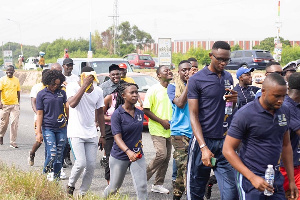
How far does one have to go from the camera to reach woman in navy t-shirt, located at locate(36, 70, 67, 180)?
8383mm

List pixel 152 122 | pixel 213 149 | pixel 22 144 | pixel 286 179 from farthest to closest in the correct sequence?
pixel 22 144
pixel 152 122
pixel 213 149
pixel 286 179

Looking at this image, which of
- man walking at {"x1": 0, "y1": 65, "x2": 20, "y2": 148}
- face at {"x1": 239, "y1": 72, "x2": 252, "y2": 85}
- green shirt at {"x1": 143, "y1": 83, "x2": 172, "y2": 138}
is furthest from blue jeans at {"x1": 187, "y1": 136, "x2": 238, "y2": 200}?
man walking at {"x1": 0, "y1": 65, "x2": 20, "y2": 148}

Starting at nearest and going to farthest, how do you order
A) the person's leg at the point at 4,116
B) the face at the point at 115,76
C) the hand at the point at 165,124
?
1. the hand at the point at 165,124
2. the face at the point at 115,76
3. the person's leg at the point at 4,116

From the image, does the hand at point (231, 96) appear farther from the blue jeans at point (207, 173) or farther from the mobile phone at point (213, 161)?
the mobile phone at point (213, 161)

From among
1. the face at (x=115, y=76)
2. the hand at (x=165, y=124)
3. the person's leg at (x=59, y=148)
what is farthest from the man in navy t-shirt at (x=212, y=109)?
the person's leg at (x=59, y=148)

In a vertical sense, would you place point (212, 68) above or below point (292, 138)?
above

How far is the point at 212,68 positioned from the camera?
5891mm

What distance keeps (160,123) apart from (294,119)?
10.1 feet

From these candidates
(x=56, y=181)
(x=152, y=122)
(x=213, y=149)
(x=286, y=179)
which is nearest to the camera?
(x=286, y=179)

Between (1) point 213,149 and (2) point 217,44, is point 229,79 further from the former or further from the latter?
(1) point 213,149

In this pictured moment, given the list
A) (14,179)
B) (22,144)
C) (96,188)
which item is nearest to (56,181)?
(14,179)

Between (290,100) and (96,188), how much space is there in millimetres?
4156

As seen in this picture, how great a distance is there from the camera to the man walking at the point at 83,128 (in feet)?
23.8

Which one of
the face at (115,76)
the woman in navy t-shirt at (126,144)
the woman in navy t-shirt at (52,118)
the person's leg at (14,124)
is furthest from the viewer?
the person's leg at (14,124)
